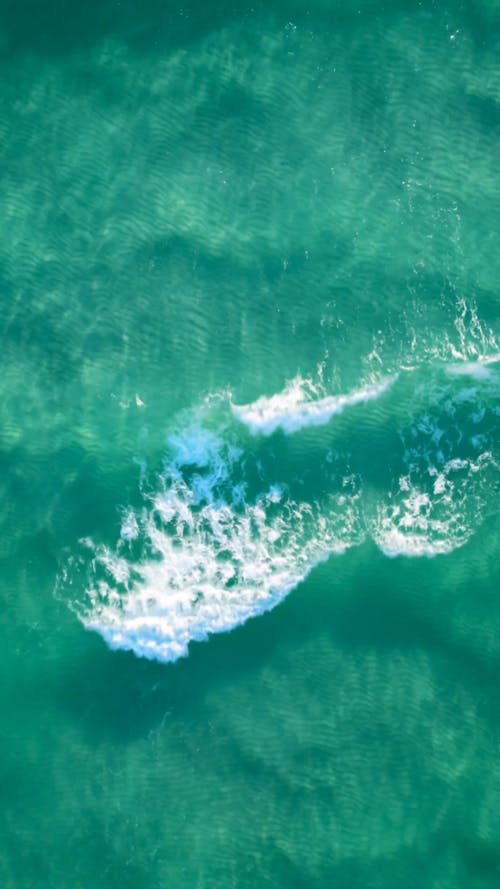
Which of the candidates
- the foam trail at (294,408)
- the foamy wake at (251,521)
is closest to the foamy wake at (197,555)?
the foamy wake at (251,521)

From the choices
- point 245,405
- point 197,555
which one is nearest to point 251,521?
point 197,555

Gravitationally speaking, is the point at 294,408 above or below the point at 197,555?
above

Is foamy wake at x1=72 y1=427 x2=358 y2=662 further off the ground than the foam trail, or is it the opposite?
the foam trail

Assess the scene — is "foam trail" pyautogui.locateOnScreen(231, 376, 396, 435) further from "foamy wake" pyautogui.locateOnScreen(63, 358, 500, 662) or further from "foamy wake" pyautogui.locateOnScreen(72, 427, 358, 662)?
"foamy wake" pyautogui.locateOnScreen(72, 427, 358, 662)

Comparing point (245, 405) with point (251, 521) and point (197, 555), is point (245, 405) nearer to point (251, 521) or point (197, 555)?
point (251, 521)

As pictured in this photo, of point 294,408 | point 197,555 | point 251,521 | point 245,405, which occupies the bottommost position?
point 197,555

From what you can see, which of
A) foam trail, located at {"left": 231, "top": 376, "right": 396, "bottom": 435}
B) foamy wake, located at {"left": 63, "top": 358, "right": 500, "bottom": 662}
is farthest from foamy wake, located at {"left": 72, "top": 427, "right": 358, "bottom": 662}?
foam trail, located at {"left": 231, "top": 376, "right": 396, "bottom": 435}
